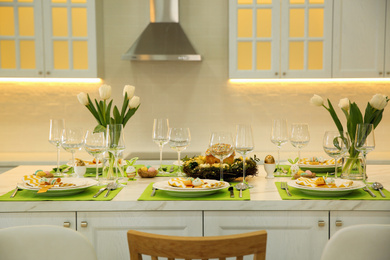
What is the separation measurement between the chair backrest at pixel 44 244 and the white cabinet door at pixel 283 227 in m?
0.53

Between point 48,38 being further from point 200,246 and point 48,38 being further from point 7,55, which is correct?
point 200,246

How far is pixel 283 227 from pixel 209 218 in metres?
0.28

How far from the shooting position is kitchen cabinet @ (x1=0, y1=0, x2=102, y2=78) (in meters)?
3.38

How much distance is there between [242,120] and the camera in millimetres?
3814

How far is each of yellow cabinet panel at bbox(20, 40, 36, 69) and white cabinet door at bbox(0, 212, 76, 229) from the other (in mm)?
2035

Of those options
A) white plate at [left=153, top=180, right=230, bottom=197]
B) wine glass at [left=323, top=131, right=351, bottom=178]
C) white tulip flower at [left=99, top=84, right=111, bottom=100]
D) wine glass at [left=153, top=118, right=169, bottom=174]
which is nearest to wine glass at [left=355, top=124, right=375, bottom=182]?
wine glass at [left=323, top=131, right=351, bottom=178]

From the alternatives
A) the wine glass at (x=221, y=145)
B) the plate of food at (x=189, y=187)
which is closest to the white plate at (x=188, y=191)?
the plate of food at (x=189, y=187)

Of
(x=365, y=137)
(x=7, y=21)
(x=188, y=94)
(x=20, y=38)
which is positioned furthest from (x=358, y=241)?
(x=7, y=21)

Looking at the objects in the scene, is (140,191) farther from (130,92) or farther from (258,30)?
(258,30)

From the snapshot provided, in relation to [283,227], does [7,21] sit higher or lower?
higher

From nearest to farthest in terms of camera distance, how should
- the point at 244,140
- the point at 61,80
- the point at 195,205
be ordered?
the point at 195,205
the point at 244,140
the point at 61,80

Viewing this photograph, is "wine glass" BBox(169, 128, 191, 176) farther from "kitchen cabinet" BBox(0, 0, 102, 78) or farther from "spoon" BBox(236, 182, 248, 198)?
"kitchen cabinet" BBox(0, 0, 102, 78)

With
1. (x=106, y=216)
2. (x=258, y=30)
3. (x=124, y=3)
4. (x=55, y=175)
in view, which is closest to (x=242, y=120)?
A: (x=258, y=30)

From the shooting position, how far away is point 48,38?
3387mm
